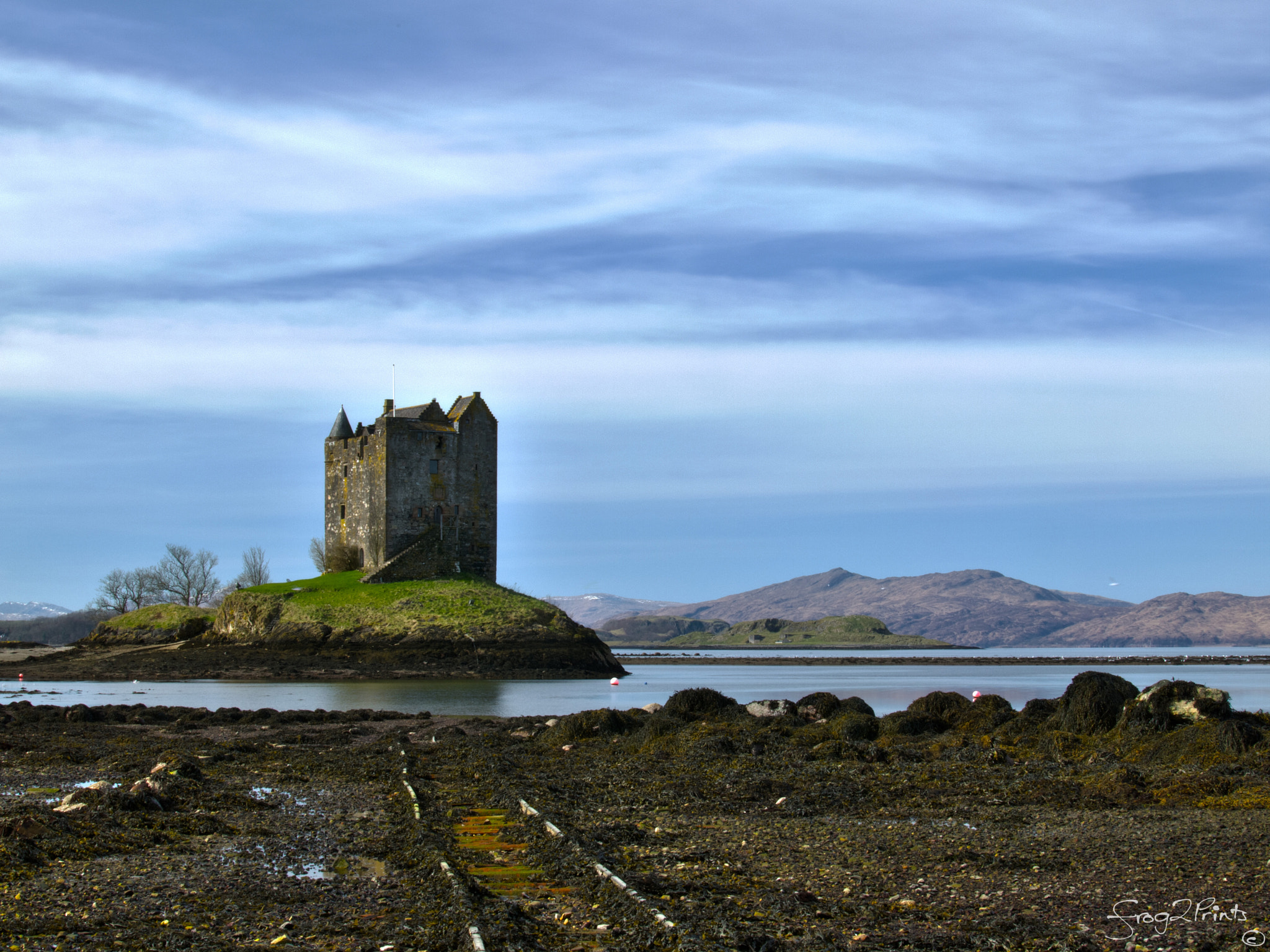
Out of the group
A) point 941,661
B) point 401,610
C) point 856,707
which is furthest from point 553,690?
point 941,661

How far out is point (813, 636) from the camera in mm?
186000

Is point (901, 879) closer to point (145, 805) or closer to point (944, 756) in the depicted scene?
point (145, 805)

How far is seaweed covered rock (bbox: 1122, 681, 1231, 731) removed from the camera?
66.3ft

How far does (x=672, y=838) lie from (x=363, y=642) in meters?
47.4

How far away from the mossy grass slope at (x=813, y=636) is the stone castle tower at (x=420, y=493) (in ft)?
374

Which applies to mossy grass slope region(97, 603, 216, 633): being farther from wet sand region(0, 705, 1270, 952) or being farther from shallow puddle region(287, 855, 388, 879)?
shallow puddle region(287, 855, 388, 879)

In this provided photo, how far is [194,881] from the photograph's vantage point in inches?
393

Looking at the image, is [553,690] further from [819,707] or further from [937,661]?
[937,661]

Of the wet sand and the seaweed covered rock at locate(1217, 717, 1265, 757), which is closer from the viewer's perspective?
the wet sand

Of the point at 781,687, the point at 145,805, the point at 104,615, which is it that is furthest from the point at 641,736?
Answer: the point at 104,615

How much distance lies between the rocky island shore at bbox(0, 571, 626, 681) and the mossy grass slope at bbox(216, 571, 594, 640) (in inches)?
2.7

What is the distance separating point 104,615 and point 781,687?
10669cm

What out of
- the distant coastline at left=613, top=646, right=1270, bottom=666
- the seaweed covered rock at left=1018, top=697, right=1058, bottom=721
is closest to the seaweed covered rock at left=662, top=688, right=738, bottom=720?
the seaweed covered rock at left=1018, top=697, right=1058, bottom=721

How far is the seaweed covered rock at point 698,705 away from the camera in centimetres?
2708
